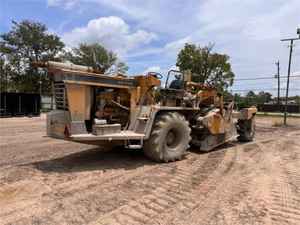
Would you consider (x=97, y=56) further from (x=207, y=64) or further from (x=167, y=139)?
(x=167, y=139)

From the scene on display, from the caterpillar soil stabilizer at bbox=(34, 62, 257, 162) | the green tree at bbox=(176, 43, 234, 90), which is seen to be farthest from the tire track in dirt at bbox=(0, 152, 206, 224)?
the green tree at bbox=(176, 43, 234, 90)

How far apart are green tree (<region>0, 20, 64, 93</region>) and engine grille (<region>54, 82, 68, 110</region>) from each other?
24.0 m

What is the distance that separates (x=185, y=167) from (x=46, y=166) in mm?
2805

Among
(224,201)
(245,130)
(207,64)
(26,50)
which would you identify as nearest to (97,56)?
(26,50)

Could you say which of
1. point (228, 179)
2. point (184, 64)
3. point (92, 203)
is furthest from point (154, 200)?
point (184, 64)

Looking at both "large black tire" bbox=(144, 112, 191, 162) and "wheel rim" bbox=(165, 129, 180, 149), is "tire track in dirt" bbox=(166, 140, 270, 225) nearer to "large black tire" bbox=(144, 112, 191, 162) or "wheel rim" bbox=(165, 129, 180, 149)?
"large black tire" bbox=(144, 112, 191, 162)

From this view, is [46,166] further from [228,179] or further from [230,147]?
[230,147]

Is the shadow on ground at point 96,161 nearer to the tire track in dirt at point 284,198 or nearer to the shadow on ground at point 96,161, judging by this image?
the shadow on ground at point 96,161

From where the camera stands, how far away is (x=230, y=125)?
863 cm

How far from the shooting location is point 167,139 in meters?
6.37

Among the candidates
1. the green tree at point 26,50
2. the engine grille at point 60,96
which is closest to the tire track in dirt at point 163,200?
the engine grille at point 60,96

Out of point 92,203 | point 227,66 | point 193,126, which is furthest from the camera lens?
point 227,66

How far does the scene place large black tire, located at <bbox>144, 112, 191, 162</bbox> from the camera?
19.5 feet

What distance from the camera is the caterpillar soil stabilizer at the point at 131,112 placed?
5.15m
